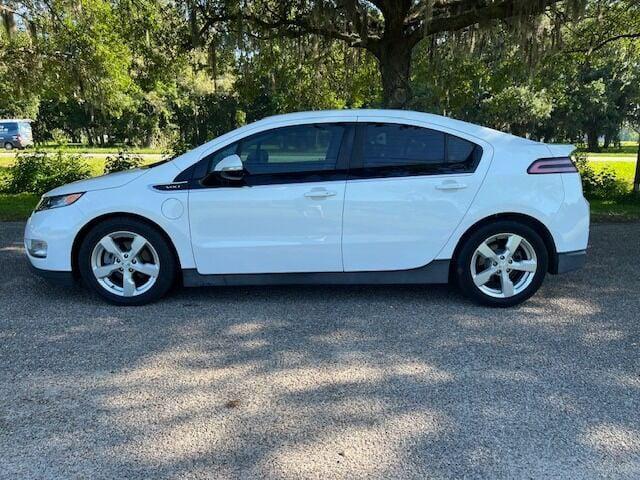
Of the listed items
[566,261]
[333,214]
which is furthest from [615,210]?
[333,214]

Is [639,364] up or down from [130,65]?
down

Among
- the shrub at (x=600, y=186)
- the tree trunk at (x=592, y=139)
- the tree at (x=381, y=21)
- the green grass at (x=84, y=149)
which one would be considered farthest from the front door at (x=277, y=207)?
the tree trunk at (x=592, y=139)

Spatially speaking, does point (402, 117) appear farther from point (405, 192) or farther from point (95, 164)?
point (95, 164)

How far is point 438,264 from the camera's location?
4.82 m

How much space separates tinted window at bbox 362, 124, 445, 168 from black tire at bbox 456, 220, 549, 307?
2.40 ft

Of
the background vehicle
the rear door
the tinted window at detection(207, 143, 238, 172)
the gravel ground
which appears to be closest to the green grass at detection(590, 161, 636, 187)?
the rear door

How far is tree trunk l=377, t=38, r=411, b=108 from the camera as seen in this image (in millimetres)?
10094

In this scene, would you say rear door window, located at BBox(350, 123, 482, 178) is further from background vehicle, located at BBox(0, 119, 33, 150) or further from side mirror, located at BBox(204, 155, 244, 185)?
background vehicle, located at BBox(0, 119, 33, 150)

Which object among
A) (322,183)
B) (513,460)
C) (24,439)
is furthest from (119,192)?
(513,460)

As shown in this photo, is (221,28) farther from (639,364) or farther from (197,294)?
(639,364)

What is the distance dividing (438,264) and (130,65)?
12109 mm

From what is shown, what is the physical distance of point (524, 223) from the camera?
479 cm

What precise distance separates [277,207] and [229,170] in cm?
50

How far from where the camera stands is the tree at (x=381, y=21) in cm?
932
